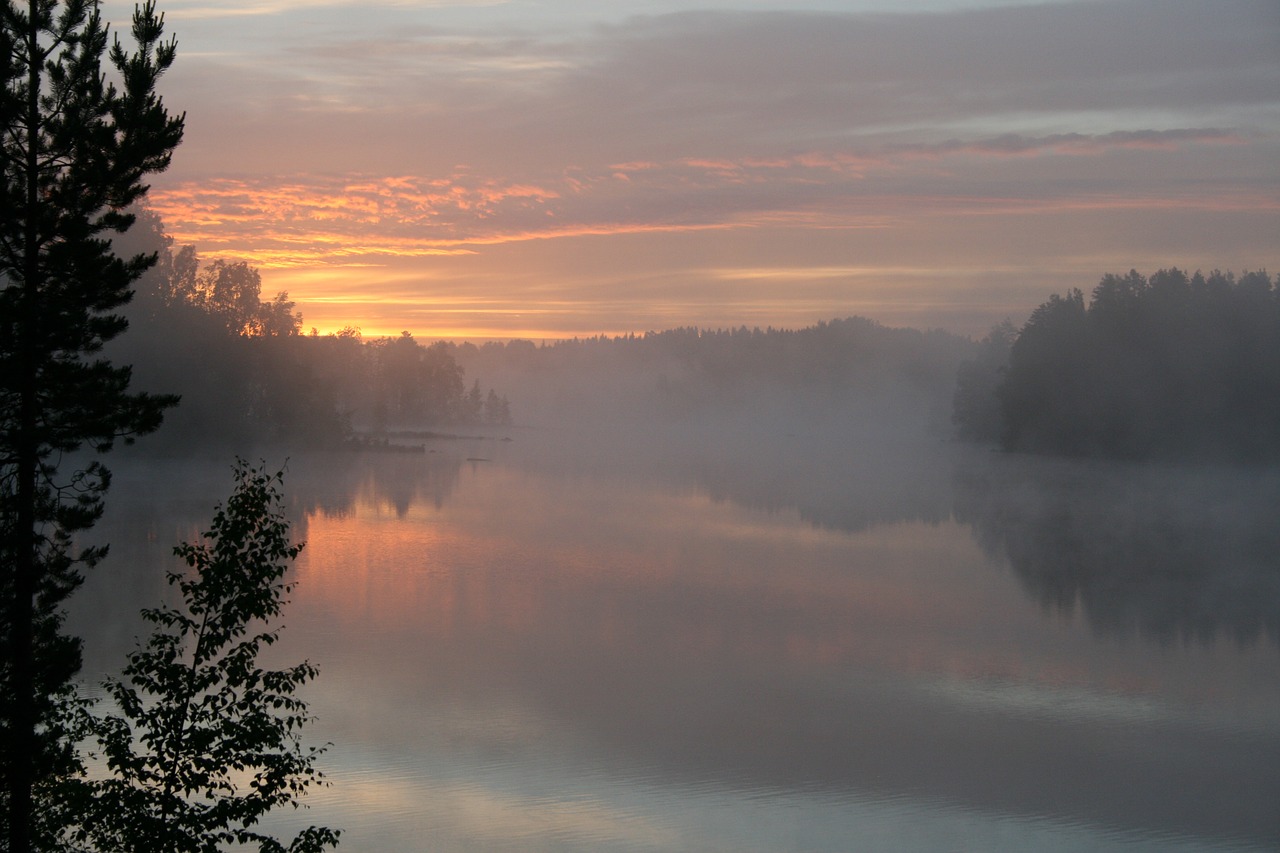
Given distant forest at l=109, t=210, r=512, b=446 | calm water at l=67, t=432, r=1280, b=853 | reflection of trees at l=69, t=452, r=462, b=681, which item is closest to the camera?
calm water at l=67, t=432, r=1280, b=853

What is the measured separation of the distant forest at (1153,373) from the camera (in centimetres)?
6153

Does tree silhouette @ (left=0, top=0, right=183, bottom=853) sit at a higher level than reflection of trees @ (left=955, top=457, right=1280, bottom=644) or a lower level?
higher

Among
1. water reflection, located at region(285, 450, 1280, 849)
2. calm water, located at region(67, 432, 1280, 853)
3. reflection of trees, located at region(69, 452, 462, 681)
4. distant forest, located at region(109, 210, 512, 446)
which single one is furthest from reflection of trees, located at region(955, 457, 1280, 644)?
distant forest, located at region(109, 210, 512, 446)

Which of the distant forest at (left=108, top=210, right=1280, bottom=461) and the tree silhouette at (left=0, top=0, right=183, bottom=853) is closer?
the tree silhouette at (left=0, top=0, right=183, bottom=853)

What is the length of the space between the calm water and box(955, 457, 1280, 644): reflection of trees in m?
0.18

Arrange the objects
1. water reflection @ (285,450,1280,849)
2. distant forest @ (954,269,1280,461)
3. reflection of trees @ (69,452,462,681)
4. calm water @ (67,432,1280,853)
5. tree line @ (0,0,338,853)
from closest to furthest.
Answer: tree line @ (0,0,338,853) → calm water @ (67,432,1280,853) → water reflection @ (285,450,1280,849) → reflection of trees @ (69,452,462,681) → distant forest @ (954,269,1280,461)

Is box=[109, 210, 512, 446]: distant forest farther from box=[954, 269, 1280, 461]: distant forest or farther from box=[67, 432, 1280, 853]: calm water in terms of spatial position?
box=[954, 269, 1280, 461]: distant forest

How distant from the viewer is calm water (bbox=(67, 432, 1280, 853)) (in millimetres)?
13141

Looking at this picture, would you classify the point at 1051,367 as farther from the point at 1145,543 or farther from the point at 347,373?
the point at 347,373

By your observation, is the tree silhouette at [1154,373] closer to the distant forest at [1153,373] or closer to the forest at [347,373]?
the distant forest at [1153,373]

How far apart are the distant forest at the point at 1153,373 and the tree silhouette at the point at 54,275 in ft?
200

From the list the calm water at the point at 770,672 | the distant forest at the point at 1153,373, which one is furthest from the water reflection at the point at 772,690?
the distant forest at the point at 1153,373

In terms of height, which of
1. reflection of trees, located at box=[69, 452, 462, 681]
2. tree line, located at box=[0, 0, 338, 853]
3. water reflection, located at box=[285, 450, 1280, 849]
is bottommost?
water reflection, located at box=[285, 450, 1280, 849]

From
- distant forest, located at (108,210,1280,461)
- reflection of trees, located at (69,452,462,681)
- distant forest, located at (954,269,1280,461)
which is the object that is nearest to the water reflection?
reflection of trees, located at (69,452,462,681)
